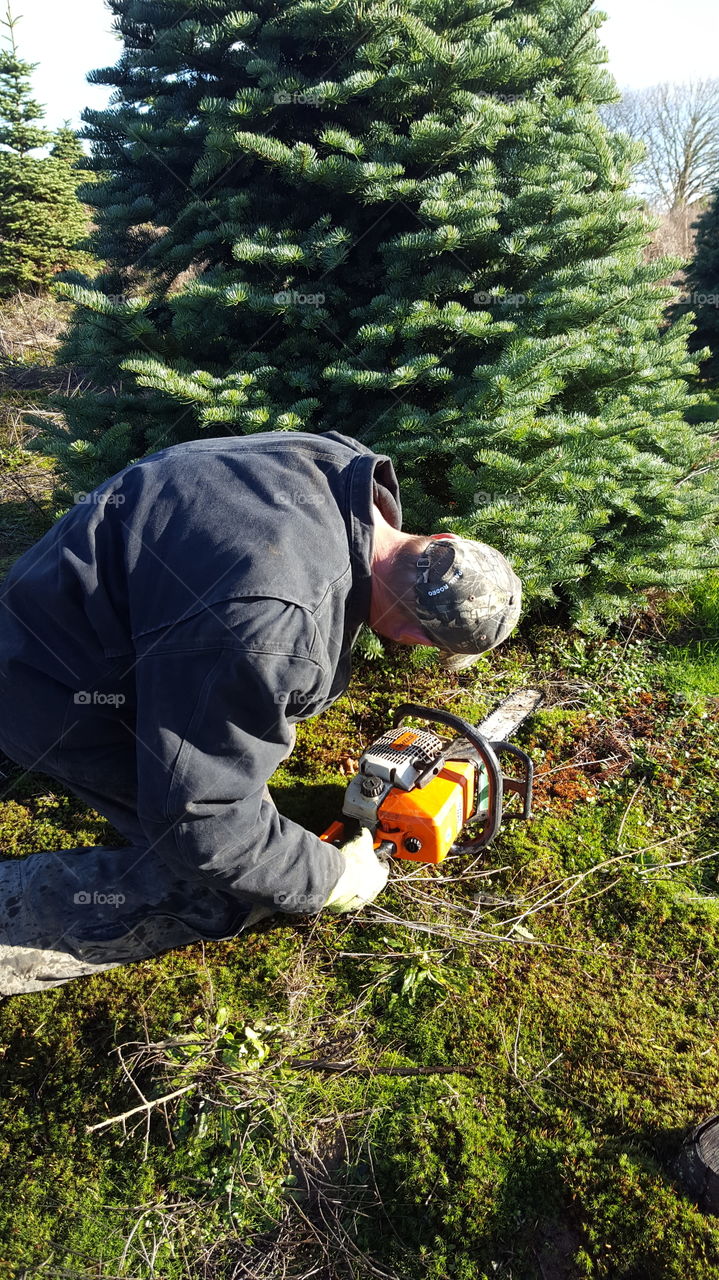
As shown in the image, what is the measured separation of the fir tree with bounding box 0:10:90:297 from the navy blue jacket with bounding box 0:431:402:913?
8754 mm

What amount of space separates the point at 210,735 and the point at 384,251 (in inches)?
114

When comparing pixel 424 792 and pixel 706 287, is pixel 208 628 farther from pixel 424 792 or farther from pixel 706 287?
pixel 706 287

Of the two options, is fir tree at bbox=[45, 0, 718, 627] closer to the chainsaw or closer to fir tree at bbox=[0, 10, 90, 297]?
the chainsaw

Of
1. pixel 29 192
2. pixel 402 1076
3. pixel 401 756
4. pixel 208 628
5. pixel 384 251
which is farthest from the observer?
pixel 29 192

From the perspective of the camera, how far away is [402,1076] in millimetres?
2492

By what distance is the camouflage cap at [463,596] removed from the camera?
234 centimetres

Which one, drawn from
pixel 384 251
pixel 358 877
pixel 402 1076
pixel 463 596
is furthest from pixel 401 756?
pixel 384 251

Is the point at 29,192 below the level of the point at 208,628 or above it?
above

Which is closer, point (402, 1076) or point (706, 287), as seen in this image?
point (402, 1076)

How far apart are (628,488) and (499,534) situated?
0.94m

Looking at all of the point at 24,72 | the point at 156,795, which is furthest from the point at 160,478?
the point at 24,72

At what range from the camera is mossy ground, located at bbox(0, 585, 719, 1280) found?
213 centimetres

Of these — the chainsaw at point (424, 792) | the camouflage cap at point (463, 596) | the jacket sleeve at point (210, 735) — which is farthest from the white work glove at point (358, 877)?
the camouflage cap at point (463, 596)

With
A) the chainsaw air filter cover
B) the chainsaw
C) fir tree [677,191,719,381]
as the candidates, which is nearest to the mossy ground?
the chainsaw
